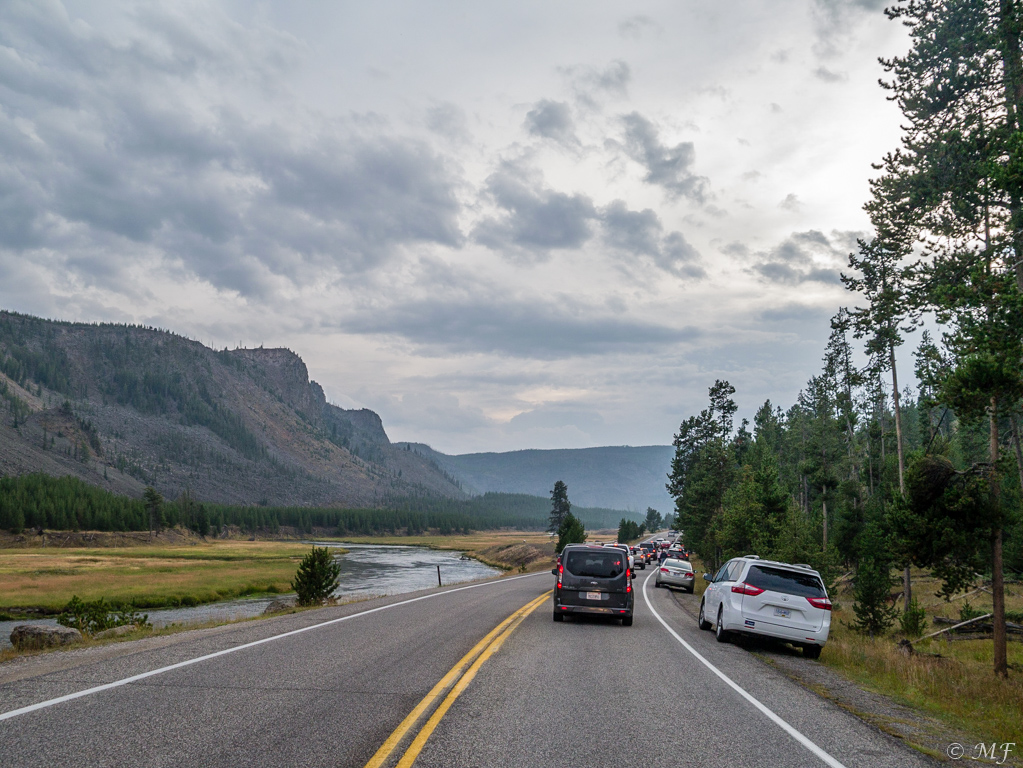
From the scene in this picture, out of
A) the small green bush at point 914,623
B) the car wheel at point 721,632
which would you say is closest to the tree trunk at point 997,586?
the car wheel at point 721,632

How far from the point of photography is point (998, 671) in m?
13.5

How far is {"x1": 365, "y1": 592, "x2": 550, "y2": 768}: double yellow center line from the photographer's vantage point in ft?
18.4

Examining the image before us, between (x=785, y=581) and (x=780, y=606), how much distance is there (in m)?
0.56

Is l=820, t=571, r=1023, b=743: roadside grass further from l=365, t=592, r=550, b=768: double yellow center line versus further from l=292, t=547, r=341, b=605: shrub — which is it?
l=292, t=547, r=341, b=605: shrub

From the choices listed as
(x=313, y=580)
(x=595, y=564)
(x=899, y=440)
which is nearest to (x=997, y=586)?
(x=595, y=564)

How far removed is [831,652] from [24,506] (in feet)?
451

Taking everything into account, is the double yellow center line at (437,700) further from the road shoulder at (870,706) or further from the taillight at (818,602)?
the taillight at (818,602)

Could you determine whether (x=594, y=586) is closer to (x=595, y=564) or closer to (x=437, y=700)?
(x=595, y=564)

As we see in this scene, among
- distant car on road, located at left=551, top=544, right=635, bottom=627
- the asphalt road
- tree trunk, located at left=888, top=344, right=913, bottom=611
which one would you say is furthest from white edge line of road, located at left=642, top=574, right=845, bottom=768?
tree trunk, located at left=888, top=344, right=913, bottom=611

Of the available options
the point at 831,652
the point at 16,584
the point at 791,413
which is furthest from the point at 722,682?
the point at 791,413

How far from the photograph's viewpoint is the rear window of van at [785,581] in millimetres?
13883

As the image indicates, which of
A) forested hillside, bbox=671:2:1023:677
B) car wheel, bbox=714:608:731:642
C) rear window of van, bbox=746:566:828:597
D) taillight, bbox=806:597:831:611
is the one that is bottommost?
car wheel, bbox=714:608:731:642

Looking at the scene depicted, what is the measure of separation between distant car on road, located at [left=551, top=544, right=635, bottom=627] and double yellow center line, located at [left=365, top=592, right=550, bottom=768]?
9.01 feet

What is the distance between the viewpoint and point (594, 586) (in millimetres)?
16531
